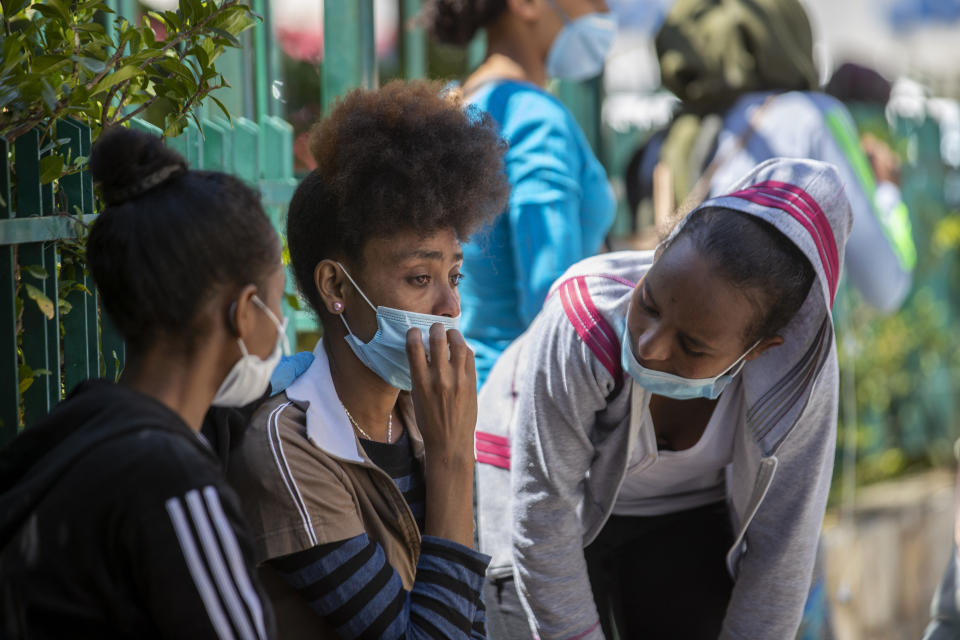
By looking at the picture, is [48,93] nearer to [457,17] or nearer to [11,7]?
[11,7]

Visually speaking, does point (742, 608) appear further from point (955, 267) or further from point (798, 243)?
point (955, 267)

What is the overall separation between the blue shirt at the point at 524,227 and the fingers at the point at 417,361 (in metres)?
0.99

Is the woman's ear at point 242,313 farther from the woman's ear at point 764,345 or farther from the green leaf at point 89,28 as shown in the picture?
the woman's ear at point 764,345

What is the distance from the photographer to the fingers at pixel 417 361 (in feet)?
6.93

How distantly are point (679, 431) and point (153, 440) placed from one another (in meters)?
1.47

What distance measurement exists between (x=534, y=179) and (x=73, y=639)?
2.09 m

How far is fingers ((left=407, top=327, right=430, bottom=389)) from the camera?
2113 mm

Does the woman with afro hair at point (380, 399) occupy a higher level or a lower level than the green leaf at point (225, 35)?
lower

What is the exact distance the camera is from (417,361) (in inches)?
83.4

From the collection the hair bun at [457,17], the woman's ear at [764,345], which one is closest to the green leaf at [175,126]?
the woman's ear at [764,345]

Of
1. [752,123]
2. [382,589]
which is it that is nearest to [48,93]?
[382,589]

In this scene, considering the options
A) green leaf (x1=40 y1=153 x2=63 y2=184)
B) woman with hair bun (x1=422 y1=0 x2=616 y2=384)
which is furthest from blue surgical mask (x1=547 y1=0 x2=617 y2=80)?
green leaf (x1=40 y1=153 x2=63 y2=184)

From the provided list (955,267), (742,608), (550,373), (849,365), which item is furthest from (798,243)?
(955,267)

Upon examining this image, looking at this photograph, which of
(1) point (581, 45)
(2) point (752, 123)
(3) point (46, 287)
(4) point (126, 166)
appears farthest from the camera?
(2) point (752, 123)
